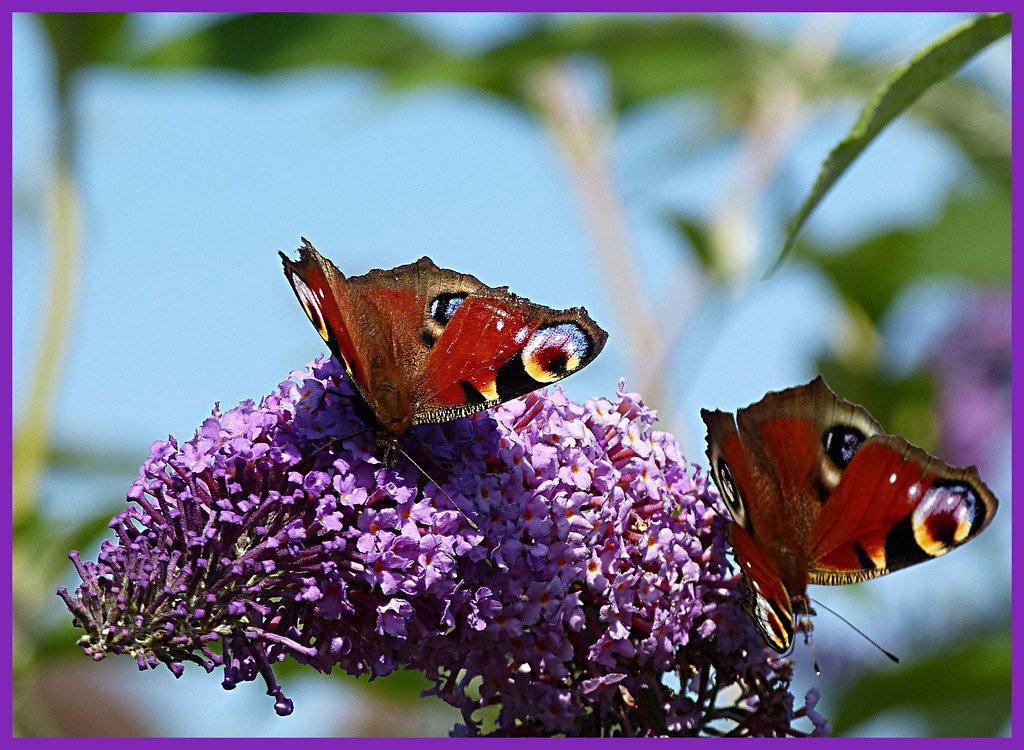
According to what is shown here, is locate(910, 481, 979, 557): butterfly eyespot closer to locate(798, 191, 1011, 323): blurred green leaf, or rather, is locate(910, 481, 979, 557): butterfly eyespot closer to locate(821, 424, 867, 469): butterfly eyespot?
locate(821, 424, 867, 469): butterfly eyespot

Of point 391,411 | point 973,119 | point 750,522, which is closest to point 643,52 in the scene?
point 973,119

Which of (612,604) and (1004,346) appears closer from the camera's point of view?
(612,604)

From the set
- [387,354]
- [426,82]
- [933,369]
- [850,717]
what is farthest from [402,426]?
[933,369]

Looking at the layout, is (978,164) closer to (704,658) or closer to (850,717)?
(850,717)

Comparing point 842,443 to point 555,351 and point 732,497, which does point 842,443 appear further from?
point 555,351

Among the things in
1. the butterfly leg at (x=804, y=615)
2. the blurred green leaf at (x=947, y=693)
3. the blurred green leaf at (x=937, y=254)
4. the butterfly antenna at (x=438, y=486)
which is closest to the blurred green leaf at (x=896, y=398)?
the blurred green leaf at (x=937, y=254)

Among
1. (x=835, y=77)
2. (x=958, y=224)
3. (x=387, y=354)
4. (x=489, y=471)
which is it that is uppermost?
(x=835, y=77)

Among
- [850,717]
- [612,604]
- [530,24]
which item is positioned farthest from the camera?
[530,24]

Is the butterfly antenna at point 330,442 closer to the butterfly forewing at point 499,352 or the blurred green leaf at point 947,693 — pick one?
the butterfly forewing at point 499,352
